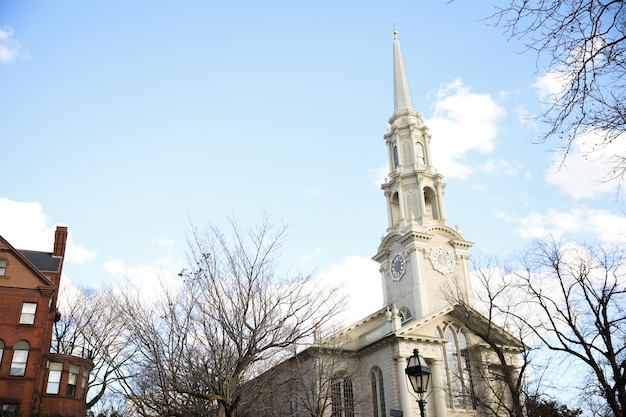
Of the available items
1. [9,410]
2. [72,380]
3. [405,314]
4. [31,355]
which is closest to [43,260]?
[31,355]

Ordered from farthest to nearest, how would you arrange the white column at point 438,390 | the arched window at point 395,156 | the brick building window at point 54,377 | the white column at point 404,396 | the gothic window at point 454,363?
the arched window at point 395,156 < the gothic window at point 454,363 < the brick building window at point 54,377 < the white column at point 438,390 < the white column at point 404,396

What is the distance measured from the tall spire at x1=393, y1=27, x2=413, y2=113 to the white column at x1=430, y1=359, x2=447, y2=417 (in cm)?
2483

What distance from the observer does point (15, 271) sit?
3434cm

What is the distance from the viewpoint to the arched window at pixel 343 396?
33.3 meters

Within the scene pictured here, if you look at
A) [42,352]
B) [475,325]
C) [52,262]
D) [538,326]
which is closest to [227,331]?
[538,326]

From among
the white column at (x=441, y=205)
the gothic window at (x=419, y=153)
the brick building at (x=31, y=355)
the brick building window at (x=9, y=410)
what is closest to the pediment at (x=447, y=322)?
the white column at (x=441, y=205)

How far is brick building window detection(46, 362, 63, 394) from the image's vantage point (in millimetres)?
33906

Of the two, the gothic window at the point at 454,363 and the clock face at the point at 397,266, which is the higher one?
the clock face at the point at 397,266

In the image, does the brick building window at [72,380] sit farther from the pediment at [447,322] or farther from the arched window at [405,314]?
the arched window at [405,314]

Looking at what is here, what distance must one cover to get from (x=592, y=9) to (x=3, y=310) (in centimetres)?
3518

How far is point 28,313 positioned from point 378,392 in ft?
72.9

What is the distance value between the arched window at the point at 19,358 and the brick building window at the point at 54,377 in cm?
231

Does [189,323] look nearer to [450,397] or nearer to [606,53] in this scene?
[606,53]

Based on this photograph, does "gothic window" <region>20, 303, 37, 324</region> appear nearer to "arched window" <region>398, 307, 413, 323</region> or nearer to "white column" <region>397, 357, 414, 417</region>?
"white column" <region>397, 357, 414, 417</region>
